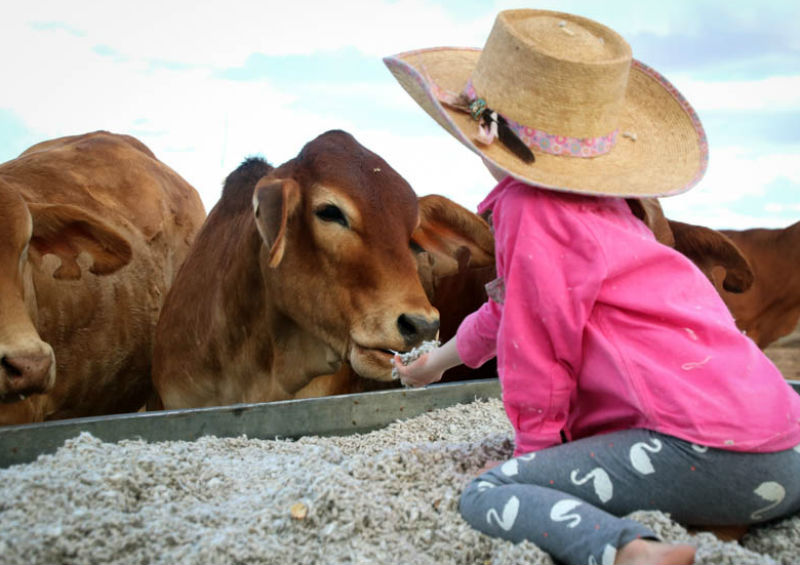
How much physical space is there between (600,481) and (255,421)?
1.26 meters

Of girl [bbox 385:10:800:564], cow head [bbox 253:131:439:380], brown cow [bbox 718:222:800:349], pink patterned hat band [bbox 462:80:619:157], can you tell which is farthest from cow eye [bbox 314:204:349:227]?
brown cow [bbox 718:222:800:349]

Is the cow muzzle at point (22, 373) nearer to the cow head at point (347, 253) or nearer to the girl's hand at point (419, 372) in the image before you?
the cow head at point (347, 253)

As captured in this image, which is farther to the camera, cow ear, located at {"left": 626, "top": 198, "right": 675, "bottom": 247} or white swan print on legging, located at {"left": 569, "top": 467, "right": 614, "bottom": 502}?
cow ear, located at {"left": 626, "top": 198, "right": 675, "bottom": 247}

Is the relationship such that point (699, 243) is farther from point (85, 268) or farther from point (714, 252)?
point (85, 268)

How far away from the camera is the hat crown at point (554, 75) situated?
74.2 inches

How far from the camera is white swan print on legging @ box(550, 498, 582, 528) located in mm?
1636

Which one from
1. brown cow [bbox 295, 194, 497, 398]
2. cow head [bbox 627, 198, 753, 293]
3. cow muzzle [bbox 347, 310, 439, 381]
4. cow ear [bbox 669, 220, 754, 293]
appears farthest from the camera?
brown cow [bbox 295, 194, 497, 398]

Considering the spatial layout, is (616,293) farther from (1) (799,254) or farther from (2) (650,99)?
(1) (799,254)

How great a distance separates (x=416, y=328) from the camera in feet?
9.27

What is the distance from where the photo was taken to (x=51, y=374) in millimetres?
2867

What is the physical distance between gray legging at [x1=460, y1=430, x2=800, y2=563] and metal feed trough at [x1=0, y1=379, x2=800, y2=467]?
3.31ft

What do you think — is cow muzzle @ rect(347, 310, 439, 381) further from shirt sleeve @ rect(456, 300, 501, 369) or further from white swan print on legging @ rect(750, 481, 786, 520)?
white swan print on legging @ rect(750, 481, 786, 520)

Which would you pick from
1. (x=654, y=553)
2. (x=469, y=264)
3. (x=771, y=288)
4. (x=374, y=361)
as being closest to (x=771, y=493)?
(x=654, y=553)

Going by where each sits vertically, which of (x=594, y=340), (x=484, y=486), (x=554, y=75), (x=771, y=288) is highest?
(x=554, y=75)
